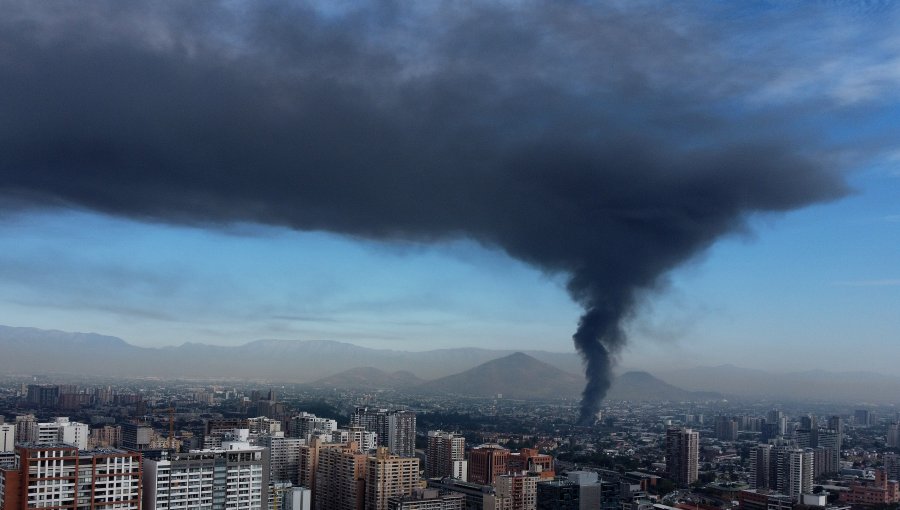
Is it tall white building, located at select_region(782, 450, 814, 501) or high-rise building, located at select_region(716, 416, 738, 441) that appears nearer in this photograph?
tall white building, located at select_region(782, 450, 814, 501)

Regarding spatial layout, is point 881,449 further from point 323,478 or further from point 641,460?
point 323,478

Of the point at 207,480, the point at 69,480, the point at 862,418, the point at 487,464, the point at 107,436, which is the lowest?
the point at 107,436

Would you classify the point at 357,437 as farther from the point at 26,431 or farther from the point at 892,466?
the point at 892,466

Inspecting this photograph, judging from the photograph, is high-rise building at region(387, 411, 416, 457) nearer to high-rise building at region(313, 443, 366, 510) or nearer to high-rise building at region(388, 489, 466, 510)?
high-rise building at region(313, 443, 366, 510)

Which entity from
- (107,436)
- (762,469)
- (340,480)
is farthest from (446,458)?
(107,436)

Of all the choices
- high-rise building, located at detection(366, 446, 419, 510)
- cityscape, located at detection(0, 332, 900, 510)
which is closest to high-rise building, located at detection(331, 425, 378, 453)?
cityscape, located at detection(0, 332, 900, 510)
